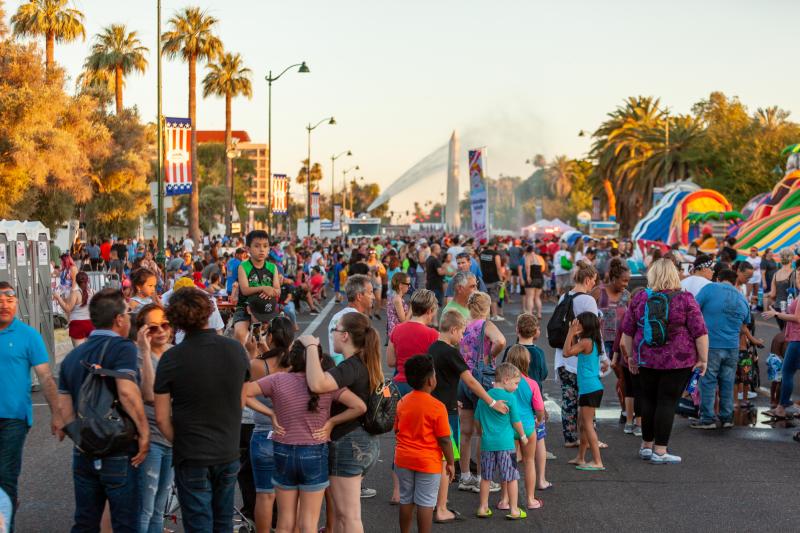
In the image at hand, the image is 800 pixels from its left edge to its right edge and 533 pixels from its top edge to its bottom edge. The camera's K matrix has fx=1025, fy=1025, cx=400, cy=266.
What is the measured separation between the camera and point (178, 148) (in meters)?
28.0

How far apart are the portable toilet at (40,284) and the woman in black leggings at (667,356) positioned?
29.2 feet

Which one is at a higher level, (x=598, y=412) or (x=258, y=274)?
(x=258, y=274)

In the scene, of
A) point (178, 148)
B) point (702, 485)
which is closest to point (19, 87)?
point (178, 148)

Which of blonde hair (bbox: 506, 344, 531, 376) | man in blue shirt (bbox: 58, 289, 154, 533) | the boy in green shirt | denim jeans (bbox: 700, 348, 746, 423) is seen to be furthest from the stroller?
denim jeans (bbox: 700, 348, 746, 423)

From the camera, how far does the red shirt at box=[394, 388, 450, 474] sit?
6508 millimetres

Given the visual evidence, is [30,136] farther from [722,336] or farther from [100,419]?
[100,419]

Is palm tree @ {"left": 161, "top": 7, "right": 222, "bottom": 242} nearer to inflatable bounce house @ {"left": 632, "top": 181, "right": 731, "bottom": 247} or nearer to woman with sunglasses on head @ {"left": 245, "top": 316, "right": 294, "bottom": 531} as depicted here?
inflatable bounce house @ {"left": 632, "top": 181, "right": 731, "bottom": 247}

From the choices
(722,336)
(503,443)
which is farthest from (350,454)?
(722,336)

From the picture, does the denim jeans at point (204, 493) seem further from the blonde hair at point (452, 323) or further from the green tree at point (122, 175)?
the green tree at point (122, 175)

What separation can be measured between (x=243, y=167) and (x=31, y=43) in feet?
367

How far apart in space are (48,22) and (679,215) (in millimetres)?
28768

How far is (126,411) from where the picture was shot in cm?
538

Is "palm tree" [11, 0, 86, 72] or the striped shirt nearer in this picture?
the striped shirt

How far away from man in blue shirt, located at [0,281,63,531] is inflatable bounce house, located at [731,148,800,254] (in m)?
25.6
